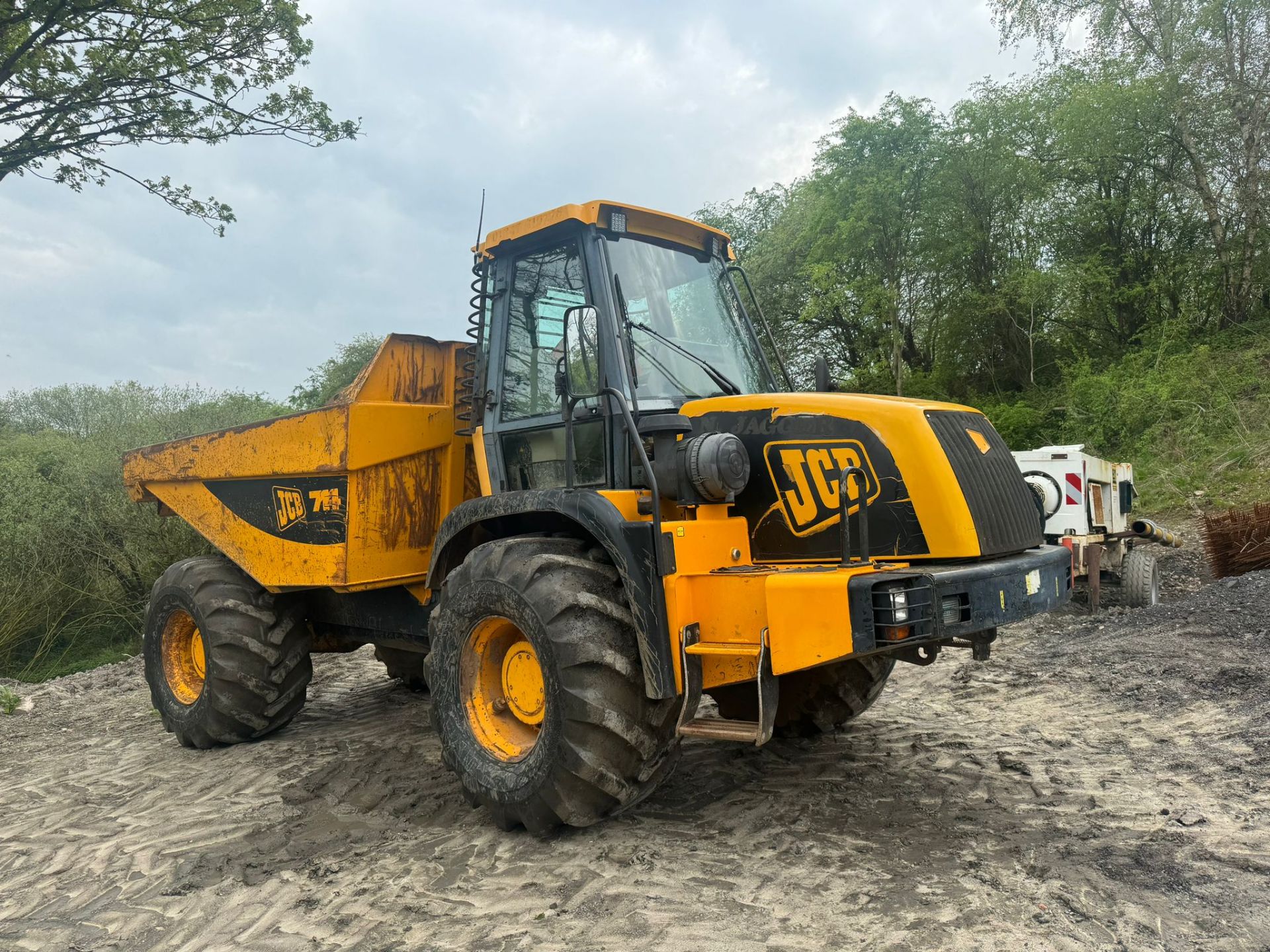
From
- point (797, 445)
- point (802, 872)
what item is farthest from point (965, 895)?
point (797, 445)

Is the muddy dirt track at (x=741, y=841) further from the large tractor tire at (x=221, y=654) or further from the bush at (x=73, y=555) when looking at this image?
the bush at (x=73, y=555)

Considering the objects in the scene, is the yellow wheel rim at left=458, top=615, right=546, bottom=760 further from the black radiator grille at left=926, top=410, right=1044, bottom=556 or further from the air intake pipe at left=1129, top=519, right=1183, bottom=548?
the air intake pipe at left=1129, top=519, right=1183, bottom=548

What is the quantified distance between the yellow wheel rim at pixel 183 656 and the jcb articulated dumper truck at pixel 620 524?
59 centimetres

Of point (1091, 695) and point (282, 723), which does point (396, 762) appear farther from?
point (1091, 695)

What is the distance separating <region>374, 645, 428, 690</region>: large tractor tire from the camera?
6.79 meters

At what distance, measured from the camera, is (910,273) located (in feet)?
67.2

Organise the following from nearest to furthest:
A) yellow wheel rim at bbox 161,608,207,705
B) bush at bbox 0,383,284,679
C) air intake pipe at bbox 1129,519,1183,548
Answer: yellow wheel rim at bbox 161,608,207,705, air intake pipe at bbox 1129,519,1183,548, bush at bbox 0,383,284,679

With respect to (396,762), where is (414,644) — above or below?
above

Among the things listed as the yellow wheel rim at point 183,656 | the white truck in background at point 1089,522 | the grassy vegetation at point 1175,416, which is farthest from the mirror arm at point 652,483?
the grassy vegetation at point 1175,416

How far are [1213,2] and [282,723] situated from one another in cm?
1948

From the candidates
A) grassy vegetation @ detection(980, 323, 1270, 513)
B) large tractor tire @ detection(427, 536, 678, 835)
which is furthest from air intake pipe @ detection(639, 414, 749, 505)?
grassy vegetation @ detection(980, 323, 1270, 513)

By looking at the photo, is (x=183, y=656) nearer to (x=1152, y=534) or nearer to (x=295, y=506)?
(x=295, y=506)

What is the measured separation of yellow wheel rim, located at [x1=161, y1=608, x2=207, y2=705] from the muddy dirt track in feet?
1.45

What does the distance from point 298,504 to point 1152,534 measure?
920 centimetres
